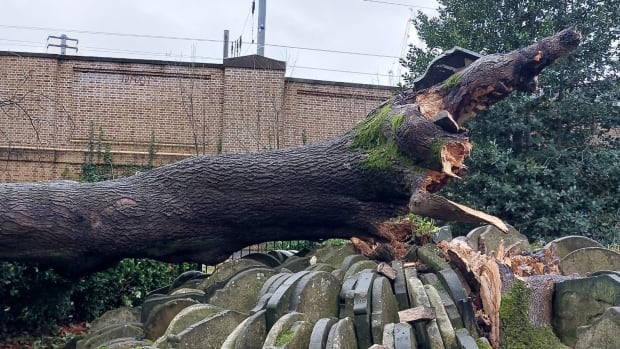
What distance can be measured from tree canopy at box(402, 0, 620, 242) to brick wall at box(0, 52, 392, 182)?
287 centimetres

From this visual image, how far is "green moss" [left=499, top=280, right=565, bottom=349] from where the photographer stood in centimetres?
495

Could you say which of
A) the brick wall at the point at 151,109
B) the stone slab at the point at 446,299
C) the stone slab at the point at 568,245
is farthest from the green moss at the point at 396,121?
the brick wall at the point at 151,109

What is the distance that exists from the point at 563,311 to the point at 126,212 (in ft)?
11.4

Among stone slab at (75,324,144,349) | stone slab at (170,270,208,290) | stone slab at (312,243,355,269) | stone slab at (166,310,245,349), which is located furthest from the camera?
stone slab at (170,270,208,290)

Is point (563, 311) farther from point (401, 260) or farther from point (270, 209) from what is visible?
point (270, 209)

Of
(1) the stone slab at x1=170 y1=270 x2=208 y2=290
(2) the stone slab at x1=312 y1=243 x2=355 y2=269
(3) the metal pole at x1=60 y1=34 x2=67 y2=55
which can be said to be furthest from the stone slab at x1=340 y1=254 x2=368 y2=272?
(3) the metal pole at x1=60 y1=34 x2=67 y2=55

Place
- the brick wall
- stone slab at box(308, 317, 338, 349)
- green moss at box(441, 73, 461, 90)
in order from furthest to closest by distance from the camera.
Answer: the brick wall < green moss at box(441, 73, 461, 90) < stone slab at box(308, 317, 338, 349)

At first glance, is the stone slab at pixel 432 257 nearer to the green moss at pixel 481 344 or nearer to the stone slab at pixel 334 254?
the green moss at pixel 481 344

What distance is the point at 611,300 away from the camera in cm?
487

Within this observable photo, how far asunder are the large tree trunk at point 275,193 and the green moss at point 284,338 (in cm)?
163

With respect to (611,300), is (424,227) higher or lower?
higher

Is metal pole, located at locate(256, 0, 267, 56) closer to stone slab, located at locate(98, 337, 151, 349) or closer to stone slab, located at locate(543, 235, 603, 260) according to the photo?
stone slab, located at locate(543, 235, 603, 260)

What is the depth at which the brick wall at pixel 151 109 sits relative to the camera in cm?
1315

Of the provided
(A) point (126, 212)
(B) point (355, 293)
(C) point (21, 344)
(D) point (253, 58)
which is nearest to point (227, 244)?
(A) point (126, 212)
